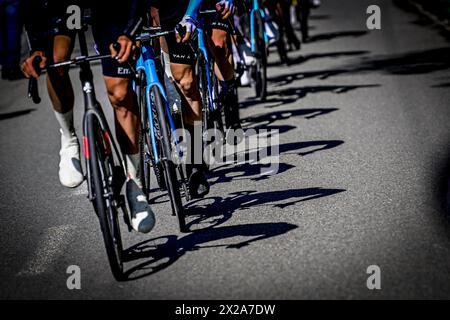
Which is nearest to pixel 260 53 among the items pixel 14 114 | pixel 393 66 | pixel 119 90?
pixel 393 66

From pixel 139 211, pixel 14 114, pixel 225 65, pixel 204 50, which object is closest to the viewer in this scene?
pixel 139 211

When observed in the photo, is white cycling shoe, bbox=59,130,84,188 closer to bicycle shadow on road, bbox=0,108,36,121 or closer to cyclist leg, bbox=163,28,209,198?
cyclist leg, bbox=163,28,209,198

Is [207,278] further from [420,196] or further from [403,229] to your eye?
[420,196]

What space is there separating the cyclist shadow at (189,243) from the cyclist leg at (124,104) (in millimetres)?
439

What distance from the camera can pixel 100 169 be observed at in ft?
13.6

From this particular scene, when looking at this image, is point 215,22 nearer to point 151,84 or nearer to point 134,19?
point 151,84

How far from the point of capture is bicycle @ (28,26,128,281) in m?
4.04

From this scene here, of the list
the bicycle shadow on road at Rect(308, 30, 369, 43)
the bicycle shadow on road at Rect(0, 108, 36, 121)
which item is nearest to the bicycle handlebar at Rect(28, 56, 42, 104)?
the bicycle shadow on road at Rect(0, 108, 36, 121)

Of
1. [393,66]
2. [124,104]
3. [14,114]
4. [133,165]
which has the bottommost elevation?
[14,114]

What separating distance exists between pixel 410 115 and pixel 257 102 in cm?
236

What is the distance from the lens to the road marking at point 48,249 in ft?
15.3

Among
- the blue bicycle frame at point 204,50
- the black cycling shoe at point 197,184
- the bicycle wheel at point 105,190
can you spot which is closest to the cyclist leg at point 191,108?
the black cycling shoe at point 197,184

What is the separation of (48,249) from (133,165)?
3.07 ft

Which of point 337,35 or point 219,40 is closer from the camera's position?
point 219,40
